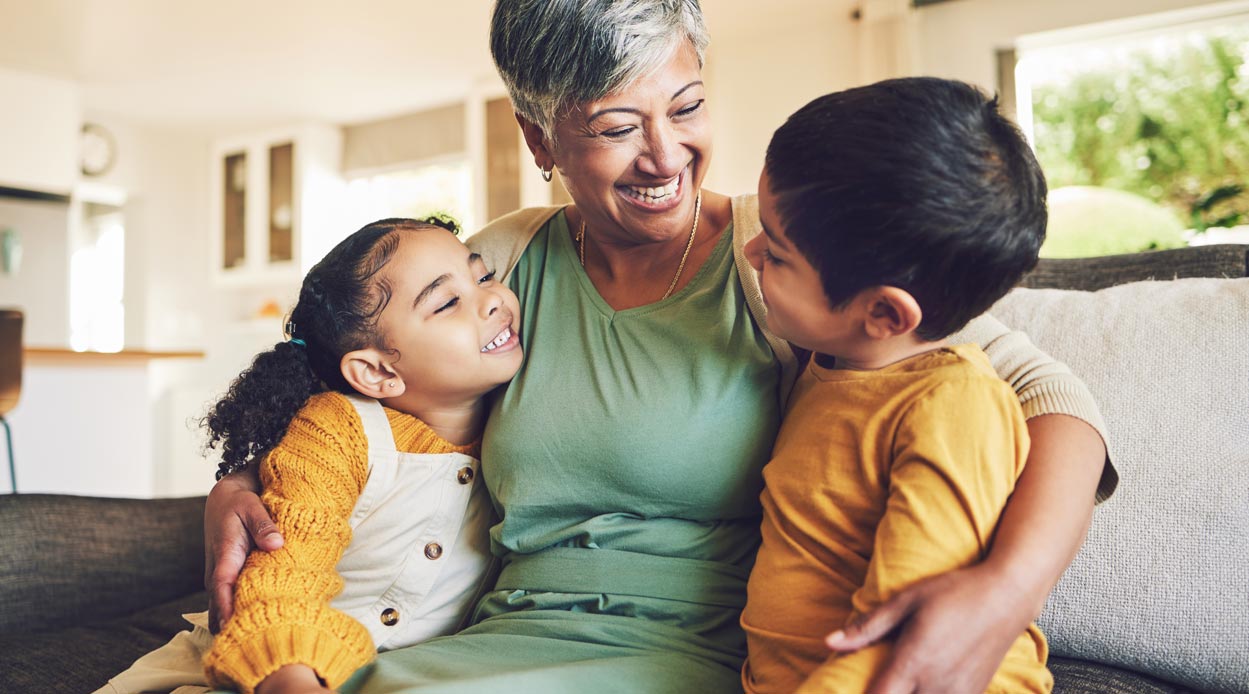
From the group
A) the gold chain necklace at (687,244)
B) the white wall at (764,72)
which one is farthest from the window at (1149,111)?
the gold chain necklace at (687,244)

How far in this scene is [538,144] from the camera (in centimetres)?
134

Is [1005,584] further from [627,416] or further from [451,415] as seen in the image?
[451,415]

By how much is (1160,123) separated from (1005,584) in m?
5.03

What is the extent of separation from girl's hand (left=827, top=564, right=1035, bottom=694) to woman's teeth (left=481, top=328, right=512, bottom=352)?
0.60m

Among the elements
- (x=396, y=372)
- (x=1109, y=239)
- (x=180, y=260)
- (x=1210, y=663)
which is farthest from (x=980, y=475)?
(x=180, y=260)

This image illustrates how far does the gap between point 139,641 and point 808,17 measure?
486 cm

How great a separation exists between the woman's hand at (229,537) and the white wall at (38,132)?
5942 millimetres

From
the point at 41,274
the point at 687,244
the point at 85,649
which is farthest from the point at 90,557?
the point at 41,274

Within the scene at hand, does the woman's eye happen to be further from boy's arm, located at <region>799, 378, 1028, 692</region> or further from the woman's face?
boy's arm, located at <region>799, 378, 1028, 692</region>

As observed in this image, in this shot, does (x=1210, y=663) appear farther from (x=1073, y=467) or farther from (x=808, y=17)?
(x=808, y=17)

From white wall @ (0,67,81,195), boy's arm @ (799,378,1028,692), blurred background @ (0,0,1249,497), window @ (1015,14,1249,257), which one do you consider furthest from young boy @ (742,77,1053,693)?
white wall @ (0,67,81,195)

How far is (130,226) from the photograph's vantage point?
7453 millimetres

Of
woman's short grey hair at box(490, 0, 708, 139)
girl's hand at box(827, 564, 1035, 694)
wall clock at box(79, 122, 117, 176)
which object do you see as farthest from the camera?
wall clock at box(79, 122, 117, 176)

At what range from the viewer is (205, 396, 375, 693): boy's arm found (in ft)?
3.09
